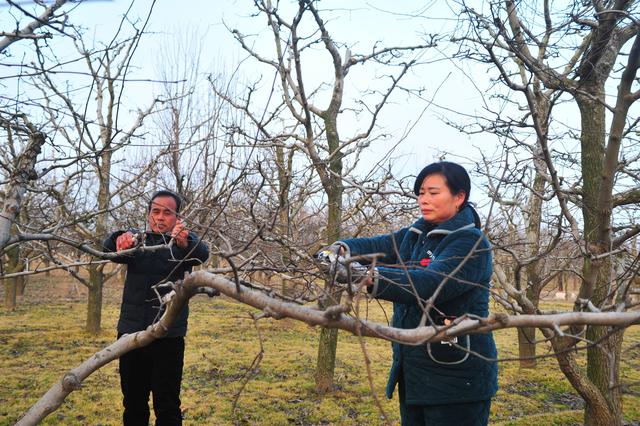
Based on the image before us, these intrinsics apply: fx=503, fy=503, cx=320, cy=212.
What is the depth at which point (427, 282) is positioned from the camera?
5.90ft

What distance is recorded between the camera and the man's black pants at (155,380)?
2.96 meters

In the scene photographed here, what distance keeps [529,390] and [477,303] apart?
5780mm

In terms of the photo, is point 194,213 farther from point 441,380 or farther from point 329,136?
point 329,136

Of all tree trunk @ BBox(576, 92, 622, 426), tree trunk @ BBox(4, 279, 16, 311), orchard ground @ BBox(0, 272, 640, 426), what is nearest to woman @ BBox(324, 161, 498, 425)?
orchard ground @ BBox(0, 272, 640, 426)

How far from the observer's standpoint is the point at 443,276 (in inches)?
70.8

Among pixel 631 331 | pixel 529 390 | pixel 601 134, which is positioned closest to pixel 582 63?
pixel 601 134

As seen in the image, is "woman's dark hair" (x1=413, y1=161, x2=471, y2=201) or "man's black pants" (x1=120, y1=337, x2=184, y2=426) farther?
"man's black pants" (x1=120, y1=337, x2=184, y2=426)

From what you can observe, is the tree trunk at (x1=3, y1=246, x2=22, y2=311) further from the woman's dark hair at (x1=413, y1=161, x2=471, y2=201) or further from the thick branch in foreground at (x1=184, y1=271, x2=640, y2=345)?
the thick branch in foreground at (x1=184, y1=271, x2=640, y2=345)

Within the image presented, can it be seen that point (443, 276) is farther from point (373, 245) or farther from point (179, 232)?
point (179, 232)

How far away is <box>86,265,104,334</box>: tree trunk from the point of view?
9047 millimetres

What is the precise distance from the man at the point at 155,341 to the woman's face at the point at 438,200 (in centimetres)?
138

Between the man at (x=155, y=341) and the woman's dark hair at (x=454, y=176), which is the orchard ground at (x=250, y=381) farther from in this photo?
the woman's dark hair at (x=454, y=176)

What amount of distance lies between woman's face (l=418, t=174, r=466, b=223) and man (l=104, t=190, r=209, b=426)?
1.38m

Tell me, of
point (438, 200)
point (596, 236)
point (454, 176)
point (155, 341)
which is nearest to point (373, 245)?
point (438, 200)
